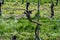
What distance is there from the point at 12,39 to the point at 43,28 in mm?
2595

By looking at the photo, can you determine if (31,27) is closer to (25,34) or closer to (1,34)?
(25,34)

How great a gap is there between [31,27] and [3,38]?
226cm

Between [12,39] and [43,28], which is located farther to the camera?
[43,28]

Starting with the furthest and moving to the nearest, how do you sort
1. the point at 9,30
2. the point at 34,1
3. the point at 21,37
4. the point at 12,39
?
1. the point at 34,1
2. the point at 9,30
3. the point at 21,37
4. the point at 12,39

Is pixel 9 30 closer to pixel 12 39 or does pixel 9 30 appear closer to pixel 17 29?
pixel 17 29

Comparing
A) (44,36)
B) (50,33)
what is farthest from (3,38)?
(50,33)

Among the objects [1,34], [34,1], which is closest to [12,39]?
[1,34]

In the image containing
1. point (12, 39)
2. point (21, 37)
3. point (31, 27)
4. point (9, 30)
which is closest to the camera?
point (12, 39)

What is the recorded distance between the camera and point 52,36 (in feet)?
28.0

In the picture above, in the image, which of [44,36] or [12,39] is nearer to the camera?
[12,39]

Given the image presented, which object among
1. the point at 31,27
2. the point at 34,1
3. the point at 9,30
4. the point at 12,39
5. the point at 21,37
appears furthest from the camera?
the point at 34,1

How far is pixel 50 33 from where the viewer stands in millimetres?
9023

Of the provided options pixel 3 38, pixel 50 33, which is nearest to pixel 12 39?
pixel 3 38

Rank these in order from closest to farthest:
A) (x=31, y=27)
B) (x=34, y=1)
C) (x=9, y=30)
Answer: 1. (x=9, y=30)
2. (x=31, y=27)
3. (x=34, y=1)
